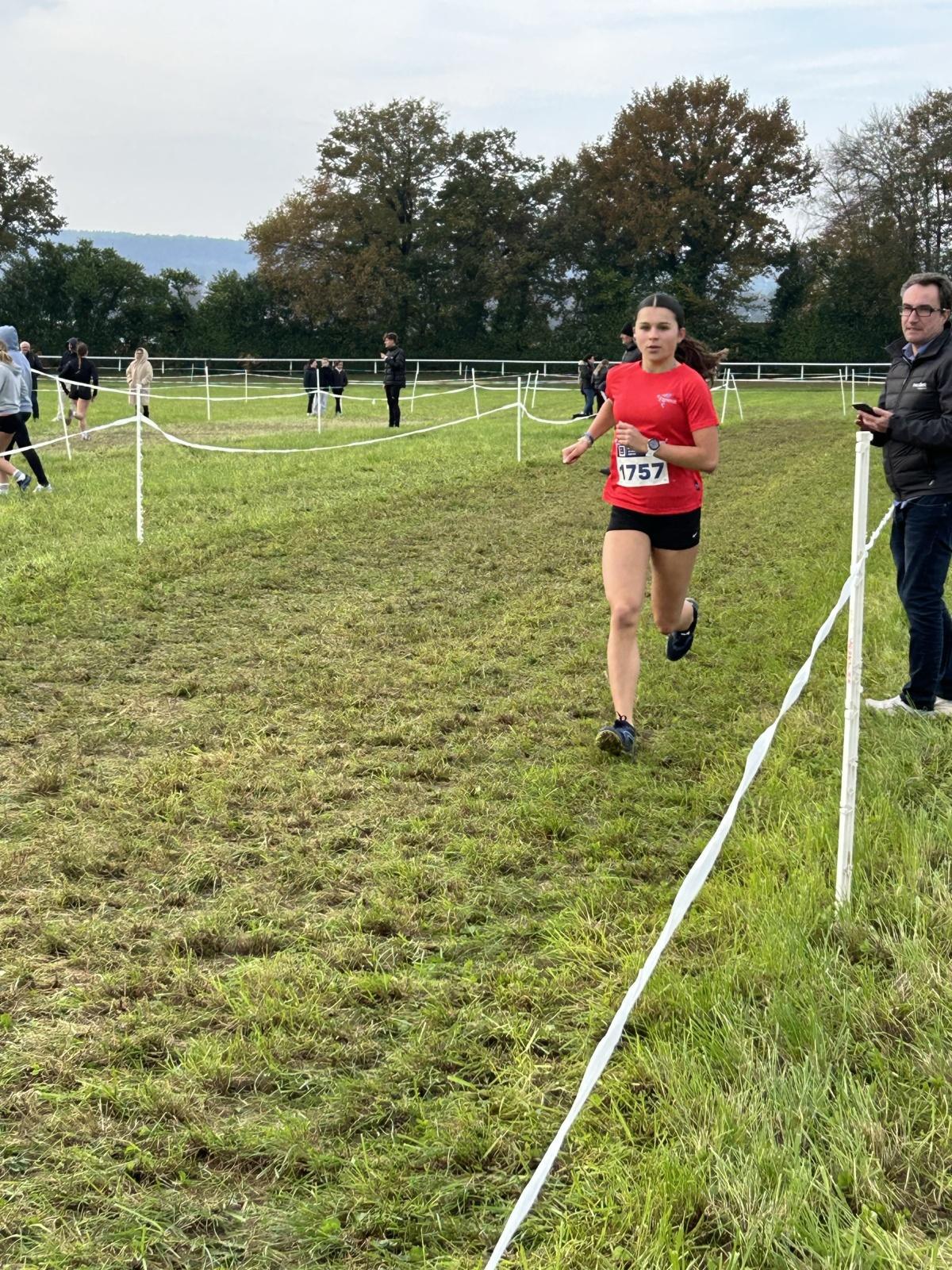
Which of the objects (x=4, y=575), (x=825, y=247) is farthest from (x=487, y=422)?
(x=825, y=247)

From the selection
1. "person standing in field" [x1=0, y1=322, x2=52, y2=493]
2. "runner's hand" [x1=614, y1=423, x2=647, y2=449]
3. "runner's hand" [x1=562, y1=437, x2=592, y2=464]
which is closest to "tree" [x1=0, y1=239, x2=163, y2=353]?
"person standing in field" [x1=0, y1=322, x2=52, y2=493]

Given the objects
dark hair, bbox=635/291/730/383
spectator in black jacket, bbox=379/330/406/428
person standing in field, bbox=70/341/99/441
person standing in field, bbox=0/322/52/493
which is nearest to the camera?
dark hair, bbox=635/291/730/383

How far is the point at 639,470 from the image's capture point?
5.28 metres

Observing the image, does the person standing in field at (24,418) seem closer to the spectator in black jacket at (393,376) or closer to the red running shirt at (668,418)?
the spectator in black jacket at (393,376)

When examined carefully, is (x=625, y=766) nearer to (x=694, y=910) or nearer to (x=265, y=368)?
(x=694, y=910)

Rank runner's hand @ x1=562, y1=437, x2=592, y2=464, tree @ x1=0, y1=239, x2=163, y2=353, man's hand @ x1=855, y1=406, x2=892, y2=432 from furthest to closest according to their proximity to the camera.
→ tree @ x1=0, y1=239, x2=163, y2=353, runner's hand @ x1=562, y1=437, x2=592, y2=464, man's hand @ x1=855, y1=406, x2=892, y2=432

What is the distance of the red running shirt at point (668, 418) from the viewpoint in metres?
5.22

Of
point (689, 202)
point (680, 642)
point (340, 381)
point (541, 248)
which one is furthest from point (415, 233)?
point (680, 642)

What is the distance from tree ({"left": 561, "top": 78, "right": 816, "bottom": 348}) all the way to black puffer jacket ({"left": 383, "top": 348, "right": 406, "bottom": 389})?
3628 centimetres

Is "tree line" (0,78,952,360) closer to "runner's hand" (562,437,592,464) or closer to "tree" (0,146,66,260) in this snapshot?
"tree" (0,146,66,260)

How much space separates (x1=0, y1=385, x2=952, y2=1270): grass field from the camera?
237 cm

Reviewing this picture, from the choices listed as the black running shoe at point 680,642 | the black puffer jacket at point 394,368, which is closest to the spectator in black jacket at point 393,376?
the black puffer jacket at point 394,368

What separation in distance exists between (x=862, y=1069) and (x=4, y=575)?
776 cm

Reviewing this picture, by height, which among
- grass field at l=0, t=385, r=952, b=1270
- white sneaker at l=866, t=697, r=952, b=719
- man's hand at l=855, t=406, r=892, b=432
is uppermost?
man's hand at l=855, t=406, r=892, b=432
